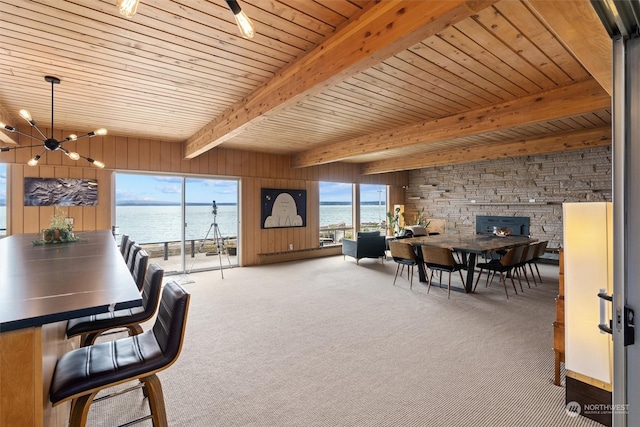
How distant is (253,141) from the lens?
231 inches

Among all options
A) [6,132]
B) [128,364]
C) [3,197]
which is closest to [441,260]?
[128,364]

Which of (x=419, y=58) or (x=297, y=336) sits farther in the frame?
(x=297, y=336)

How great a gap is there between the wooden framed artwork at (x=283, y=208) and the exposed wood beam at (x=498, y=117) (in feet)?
7.51

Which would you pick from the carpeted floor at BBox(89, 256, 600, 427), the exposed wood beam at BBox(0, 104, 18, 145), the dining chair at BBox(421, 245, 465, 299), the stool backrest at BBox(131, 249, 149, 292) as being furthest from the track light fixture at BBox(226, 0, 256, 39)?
the exposed wood beam at BBox(0, 104, 18, 145)

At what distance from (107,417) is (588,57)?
3626 mm

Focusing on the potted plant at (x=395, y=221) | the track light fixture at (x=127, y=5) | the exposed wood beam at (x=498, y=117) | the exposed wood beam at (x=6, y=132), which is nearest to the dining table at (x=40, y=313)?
the track light fixture at (x=127, y=5)

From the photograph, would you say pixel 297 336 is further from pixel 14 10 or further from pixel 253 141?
pixel 253 141

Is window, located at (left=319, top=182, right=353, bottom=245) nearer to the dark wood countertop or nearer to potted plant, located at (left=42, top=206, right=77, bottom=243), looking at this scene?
potted plant, located at (left=42, top=206, right=77, bottom=243)

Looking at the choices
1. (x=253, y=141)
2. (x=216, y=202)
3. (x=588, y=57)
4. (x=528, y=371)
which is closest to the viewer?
(x=588, y=57)

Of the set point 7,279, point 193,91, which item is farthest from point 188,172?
point 7,279

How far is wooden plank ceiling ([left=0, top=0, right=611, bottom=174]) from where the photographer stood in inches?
73.1

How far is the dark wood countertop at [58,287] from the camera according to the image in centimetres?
109

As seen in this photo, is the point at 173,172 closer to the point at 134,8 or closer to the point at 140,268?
the point at 140,268

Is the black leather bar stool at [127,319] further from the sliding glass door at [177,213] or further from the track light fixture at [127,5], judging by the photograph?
the sliding glass door at [177,213]
